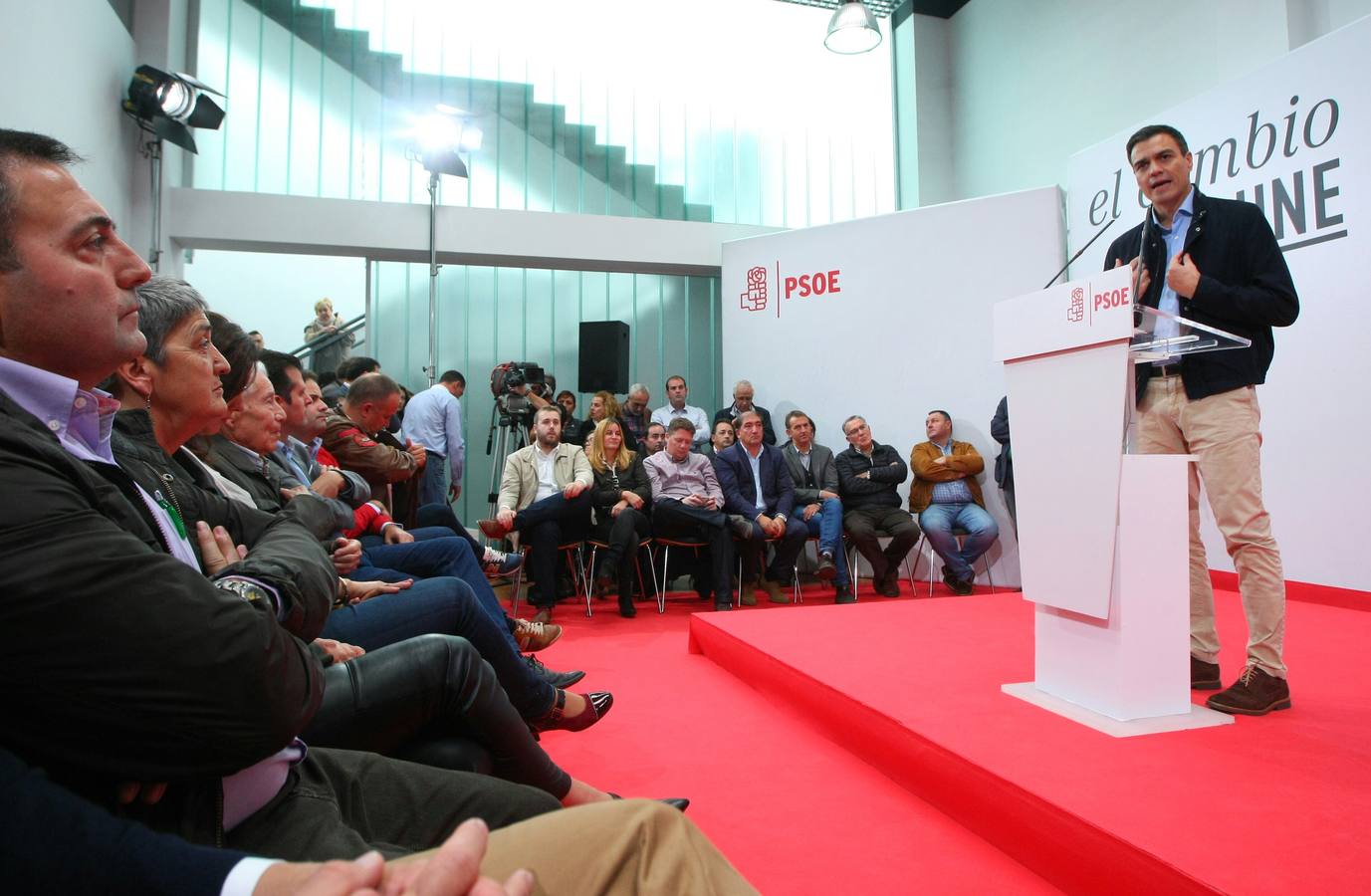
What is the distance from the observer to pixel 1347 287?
388 cm

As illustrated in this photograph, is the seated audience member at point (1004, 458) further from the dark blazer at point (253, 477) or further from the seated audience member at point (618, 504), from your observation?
the dark blazer at point (253, 477)

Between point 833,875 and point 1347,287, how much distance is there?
4015 mm

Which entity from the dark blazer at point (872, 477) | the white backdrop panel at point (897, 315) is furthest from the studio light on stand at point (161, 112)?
Answer: the dark blazer at point (872, 477)

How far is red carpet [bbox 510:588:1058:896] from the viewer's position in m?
1.47

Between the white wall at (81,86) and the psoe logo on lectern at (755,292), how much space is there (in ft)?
14.8

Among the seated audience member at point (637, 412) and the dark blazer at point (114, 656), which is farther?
the seated audience member at point (637, 412)

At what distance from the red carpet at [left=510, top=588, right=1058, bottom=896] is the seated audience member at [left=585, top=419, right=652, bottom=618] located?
1.64 meters

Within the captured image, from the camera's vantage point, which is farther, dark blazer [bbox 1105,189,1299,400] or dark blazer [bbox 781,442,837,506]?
dark blazer [bbox 781,442,837,506]

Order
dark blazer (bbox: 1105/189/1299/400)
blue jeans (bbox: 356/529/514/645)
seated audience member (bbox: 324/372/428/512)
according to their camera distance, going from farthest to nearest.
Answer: seated audience member (bbox: 324/372/428/512)
blue jeans (bbox: 356/529/514/645)
dark blazer (bbox: 1105/189/1299/400)

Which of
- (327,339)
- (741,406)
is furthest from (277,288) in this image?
(741,406)

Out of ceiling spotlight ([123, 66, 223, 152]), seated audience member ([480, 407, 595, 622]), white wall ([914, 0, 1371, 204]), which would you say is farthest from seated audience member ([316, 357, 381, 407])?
white wall ([914, 0, 1371, 204])

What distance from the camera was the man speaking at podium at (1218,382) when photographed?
2.05 m

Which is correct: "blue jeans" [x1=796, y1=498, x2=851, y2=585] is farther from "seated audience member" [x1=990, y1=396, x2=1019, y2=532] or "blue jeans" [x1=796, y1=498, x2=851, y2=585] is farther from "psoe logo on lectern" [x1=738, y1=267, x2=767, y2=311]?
"psoe logo on lectern" [x1=738, y1=267, x2=767, y2=311]

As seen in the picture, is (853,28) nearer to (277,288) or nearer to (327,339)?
(327,339)
